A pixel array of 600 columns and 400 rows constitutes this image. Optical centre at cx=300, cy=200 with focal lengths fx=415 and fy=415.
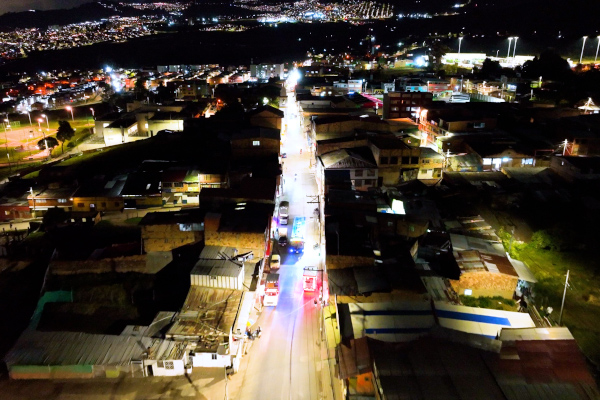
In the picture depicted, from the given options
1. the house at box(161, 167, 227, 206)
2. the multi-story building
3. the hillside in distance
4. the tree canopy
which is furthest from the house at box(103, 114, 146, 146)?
the hillside in distance

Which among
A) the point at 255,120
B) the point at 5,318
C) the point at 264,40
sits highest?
the point at 264,40

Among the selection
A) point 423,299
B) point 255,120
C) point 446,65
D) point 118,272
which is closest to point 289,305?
point 423,299

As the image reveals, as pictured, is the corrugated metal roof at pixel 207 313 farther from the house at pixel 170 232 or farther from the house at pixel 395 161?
the house at pixel 395 161

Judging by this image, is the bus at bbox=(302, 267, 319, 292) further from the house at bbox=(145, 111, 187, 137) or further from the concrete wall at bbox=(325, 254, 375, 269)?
the house at bbox=(145, 111, 187, 137)

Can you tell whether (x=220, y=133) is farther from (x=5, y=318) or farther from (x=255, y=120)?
(x=5, y=318)

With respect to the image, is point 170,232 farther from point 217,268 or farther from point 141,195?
point 141,195
